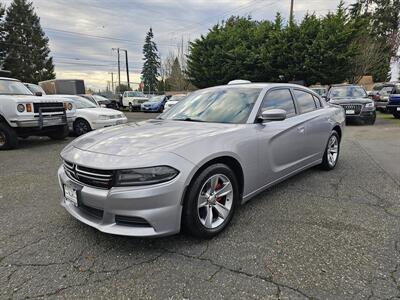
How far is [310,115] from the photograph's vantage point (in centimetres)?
448

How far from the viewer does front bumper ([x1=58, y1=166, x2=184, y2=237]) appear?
94.0 inches

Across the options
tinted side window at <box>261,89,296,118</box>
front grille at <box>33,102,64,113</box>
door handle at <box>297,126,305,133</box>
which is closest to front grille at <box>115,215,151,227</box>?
tinted side window at <box>261,89,296,118</box>

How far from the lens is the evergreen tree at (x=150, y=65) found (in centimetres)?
5906

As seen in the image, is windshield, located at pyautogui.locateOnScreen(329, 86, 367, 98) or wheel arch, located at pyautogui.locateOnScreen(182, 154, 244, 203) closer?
wheel arch, located at pyautogui.locateOnScreen(182, 154, 244, 203)

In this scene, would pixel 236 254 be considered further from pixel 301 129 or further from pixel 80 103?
pixel 80 103

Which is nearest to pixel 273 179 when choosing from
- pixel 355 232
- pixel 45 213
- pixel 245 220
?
pixel 245 220

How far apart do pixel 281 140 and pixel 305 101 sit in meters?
1.28

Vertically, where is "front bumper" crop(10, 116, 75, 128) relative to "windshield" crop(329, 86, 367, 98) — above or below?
below

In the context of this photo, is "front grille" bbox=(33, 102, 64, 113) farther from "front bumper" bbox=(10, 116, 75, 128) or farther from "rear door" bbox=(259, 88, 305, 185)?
"rear door" bbox=(259, 88, 305, 185)

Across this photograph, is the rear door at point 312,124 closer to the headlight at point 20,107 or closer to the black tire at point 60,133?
the headlight at point 20,107

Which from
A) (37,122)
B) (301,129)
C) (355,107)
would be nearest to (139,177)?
(301,129)

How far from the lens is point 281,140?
3.71 meters

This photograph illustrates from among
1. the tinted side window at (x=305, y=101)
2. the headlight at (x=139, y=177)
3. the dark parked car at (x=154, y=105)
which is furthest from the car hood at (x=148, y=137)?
the dark parked car at (x=154, y=105)

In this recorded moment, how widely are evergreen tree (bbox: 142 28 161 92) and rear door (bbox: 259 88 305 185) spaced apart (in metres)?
56.7
